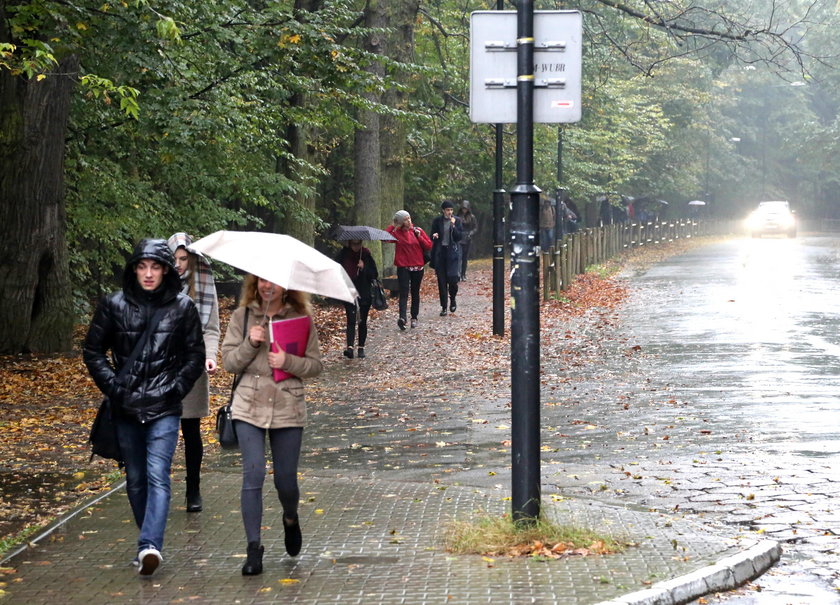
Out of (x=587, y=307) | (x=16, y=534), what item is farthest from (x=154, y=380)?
(x=587, y=307)

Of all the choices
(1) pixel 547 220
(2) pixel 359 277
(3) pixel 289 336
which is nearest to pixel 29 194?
(2) pixel 359 277

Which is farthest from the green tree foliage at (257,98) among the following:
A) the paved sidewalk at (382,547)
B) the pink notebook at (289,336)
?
the pink notebook at (289,336)

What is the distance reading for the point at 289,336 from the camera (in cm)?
691

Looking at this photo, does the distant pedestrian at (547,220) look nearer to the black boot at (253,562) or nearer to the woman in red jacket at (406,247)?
the woman in red jacket at (406,247)

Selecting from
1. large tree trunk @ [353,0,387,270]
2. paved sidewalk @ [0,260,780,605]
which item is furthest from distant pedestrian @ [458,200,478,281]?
paved sidewalk @ [0,260,780,605]

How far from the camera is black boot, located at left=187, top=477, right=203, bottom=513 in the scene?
8.30 meters

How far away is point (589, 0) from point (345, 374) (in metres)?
18.3

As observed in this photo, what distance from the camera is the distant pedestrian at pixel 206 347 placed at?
8188mm

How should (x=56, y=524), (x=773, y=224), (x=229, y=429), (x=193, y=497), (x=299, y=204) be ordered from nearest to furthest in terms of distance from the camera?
(x=229, y=429) → (x=56, y=524) → (x=193, y=497) → (x=299, y=204) → (x=773, y=224)

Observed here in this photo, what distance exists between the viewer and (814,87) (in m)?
95.1

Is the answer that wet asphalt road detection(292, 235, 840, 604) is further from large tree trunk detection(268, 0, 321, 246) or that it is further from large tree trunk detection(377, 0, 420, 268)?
large tree trunk detection(377, 0, 420, 268)

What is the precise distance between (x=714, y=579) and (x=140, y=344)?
10.2 ft

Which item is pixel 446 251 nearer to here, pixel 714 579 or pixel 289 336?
pixel 289 336

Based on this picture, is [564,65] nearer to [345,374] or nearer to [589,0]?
[345,374]
